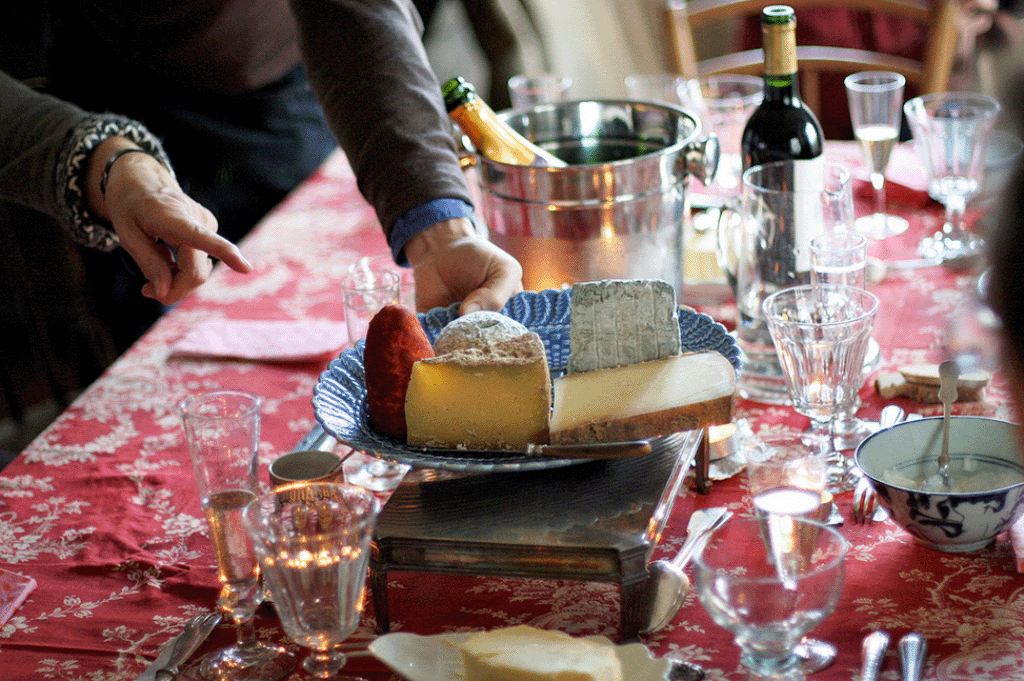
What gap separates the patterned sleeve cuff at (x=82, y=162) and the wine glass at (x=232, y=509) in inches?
22.3

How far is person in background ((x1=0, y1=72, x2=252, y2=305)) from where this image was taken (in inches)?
43.1

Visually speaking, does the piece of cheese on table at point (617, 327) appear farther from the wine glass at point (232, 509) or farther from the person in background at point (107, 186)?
the person in background at point (107, 186)

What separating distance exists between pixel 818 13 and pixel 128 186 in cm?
244

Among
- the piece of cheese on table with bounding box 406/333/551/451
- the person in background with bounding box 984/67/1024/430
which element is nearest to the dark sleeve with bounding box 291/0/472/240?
the piece of cheese on table with bounding box 406/333/551/451

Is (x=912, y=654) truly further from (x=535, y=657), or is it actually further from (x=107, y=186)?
(x=107, y=186)

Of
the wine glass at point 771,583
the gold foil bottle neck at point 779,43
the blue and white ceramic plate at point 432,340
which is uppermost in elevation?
the gold foil bottle neck at point 779,43

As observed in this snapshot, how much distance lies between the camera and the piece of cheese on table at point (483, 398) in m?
0.78

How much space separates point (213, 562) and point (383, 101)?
0.66 metres

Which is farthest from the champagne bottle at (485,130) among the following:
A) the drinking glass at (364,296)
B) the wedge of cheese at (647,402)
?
the wedge of cheese at (647,402)

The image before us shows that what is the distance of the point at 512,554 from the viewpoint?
710 millimetres

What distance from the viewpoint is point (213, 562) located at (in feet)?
2.87

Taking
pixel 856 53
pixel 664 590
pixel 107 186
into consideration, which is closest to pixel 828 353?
pixel 664 590

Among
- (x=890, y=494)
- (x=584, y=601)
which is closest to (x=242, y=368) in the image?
(x=584, y=601)

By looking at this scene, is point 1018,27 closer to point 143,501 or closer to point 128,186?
point 143,501
